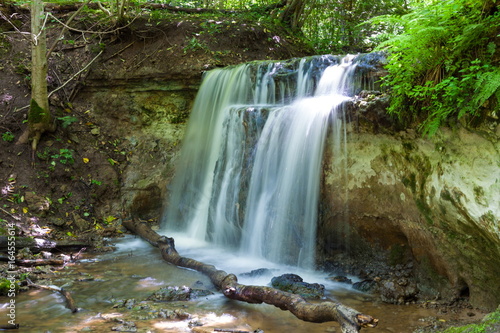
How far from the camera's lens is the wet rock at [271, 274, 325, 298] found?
5.37 m

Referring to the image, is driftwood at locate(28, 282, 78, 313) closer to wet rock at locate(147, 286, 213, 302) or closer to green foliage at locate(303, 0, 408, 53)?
wet rock at locate(147, 286, 213, 302)

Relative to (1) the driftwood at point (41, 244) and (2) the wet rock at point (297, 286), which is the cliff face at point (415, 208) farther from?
(1) the driftwood at point (41, 244)

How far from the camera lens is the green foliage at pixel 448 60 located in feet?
13.9

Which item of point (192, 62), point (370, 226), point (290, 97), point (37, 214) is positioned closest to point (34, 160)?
point (37, 214)

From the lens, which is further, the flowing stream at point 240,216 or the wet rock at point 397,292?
the wet rock at point 397,292

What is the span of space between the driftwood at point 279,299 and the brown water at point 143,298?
0.46 feet

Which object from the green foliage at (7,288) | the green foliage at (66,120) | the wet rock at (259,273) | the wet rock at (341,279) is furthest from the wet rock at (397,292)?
the green foliage at (66,120)

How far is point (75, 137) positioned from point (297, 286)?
6723 millimetres

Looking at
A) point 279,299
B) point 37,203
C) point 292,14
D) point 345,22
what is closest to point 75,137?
point 37,203

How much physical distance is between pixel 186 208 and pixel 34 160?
11.0 ft

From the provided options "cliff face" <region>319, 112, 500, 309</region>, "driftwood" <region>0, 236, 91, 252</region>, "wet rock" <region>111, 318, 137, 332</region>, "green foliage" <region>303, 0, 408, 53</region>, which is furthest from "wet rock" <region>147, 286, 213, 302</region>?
"green foliage" <region>303, 0, 408, 53</region>

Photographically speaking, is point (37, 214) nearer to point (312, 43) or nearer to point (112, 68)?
point (112, 68)

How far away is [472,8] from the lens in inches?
178

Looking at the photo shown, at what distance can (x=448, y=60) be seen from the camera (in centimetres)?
457
